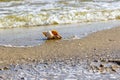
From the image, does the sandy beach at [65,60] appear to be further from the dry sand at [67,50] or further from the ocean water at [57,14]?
the ocean water at [57,14]

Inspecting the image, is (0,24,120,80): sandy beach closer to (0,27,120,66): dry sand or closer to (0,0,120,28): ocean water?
(0,27,120,66): dry sand

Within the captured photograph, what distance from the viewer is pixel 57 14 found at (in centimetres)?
1076

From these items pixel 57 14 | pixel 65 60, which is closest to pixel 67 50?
pixel 65 60

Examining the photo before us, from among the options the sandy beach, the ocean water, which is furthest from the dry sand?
the ocean water

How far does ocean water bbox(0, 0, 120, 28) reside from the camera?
10.0 meters

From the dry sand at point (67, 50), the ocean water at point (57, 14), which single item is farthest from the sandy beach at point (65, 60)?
the ocean water at point (57, 14)

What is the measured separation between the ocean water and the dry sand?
2.66 m

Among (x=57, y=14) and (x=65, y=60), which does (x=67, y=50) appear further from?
(x=57, y=14)

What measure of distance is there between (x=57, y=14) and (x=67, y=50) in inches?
174

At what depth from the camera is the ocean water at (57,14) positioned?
1000 cm

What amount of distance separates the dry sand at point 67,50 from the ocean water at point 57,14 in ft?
8.72

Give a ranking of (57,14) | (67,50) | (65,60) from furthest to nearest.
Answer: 1. (57,14)
2. (67,50)
3. (65,60)

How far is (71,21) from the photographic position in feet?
34.7

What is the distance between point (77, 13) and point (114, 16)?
1.21 m
